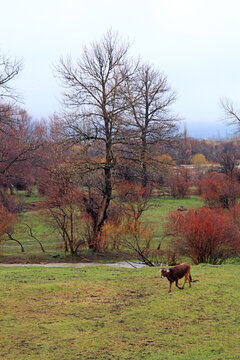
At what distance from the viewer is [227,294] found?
931cm

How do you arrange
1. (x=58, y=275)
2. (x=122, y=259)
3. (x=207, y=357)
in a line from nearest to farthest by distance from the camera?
(x=207, y=357)
(x=58, y=275)
(x=122, y=259)

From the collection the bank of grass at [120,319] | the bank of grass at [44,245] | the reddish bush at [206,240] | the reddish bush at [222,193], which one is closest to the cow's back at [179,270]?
the bank of grass at [120,319]

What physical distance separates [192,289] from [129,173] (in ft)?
39.3

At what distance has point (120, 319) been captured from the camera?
26.3 feet

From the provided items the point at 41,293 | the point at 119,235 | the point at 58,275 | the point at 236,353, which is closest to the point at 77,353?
the point at 236,353

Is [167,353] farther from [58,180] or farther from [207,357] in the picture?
[58,180]

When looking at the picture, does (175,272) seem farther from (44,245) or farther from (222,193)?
(222,193)

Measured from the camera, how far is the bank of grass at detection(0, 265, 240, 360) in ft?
21.5

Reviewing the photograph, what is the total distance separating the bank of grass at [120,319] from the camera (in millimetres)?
6562

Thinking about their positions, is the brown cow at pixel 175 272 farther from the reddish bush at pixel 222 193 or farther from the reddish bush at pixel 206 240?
the reddish bush at pixel 222 193

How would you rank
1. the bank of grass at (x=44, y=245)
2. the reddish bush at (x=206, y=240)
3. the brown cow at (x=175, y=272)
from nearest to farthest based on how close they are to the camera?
1. the brown cow at (x=175, y=272)
2. the reddish bush at (x=206, y=240)
3. the bank of grass at (x=44, y=245)

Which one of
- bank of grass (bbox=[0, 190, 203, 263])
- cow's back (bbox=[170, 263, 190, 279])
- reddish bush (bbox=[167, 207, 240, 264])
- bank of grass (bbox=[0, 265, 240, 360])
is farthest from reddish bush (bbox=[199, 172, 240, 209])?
cow's back (bbox=[170, 263, 190, 279])

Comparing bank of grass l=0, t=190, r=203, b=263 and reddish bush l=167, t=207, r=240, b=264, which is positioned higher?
reddish bush l=167, t=207, r=240, b=264

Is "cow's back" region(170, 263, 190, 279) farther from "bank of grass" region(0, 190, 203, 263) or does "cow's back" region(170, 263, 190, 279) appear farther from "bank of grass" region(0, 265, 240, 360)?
"bank of grass" region(0, 190, 203, 263)
